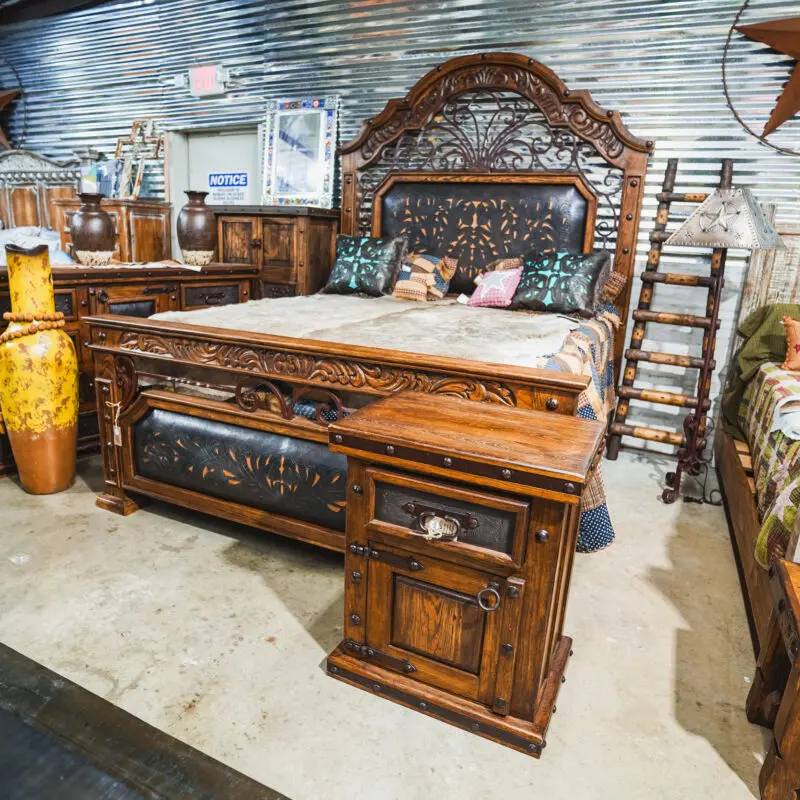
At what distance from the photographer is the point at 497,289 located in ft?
11.6

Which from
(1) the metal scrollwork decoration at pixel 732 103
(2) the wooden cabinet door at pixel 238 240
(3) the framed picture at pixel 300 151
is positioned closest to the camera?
(1) the metal scrollwork decoration at pixel 732 103

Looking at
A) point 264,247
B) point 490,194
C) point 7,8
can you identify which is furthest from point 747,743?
point 7,8

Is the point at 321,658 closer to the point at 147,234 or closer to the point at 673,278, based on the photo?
the point at 673,278

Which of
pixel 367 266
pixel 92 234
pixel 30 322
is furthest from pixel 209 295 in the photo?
pixel 30 322

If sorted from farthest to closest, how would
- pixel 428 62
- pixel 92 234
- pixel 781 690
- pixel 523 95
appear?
pixel 428 62, pixel 523 95, pixel 92 234, pixel 781 690

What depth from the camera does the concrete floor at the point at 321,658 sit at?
1.38m

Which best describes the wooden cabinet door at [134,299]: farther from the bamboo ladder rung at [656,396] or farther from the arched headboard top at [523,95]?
the bamboo ladder rung at [656,396]

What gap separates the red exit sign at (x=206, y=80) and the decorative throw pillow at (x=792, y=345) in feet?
14.6

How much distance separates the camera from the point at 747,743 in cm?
149

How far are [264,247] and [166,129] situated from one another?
6.40ft

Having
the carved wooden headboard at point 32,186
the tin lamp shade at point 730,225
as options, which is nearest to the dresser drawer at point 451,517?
the tin lamp shade at point 730,225

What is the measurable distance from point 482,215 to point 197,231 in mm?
1938

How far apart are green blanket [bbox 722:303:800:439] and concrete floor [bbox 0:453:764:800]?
886 mm

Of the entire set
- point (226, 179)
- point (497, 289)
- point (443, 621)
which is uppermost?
point (226, 179)
